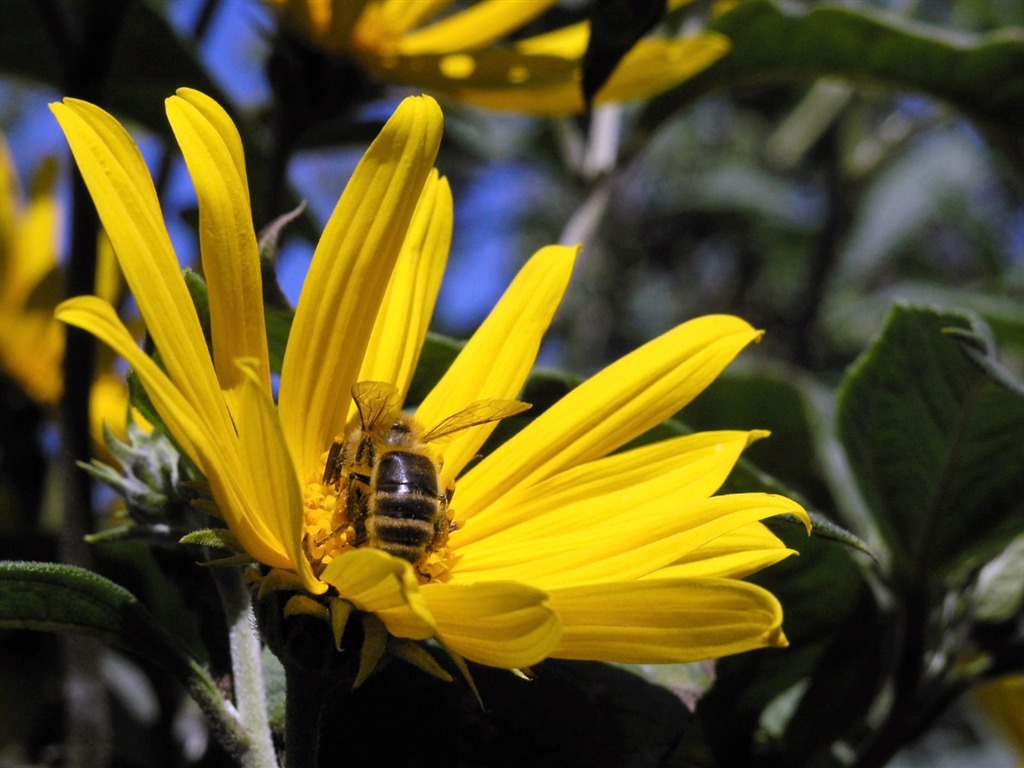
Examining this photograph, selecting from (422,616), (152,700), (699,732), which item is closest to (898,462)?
(699,732)

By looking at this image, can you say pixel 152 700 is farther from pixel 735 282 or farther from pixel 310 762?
pixel 735 282

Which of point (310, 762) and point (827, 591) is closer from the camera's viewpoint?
point (310, 762)

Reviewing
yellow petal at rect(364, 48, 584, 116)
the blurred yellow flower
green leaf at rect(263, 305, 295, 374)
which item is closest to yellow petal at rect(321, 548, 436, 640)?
green leaf at rect(263, 305, 295, 374)

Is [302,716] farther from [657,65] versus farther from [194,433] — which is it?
[657,65]

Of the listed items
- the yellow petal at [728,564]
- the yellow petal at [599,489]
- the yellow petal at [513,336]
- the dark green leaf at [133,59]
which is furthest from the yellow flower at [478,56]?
the yellow petal at [728,564]

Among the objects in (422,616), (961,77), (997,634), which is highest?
(961,77)

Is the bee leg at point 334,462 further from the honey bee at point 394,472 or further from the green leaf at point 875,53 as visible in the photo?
the green leaf at point 875,53

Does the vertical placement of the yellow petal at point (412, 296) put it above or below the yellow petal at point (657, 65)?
below
